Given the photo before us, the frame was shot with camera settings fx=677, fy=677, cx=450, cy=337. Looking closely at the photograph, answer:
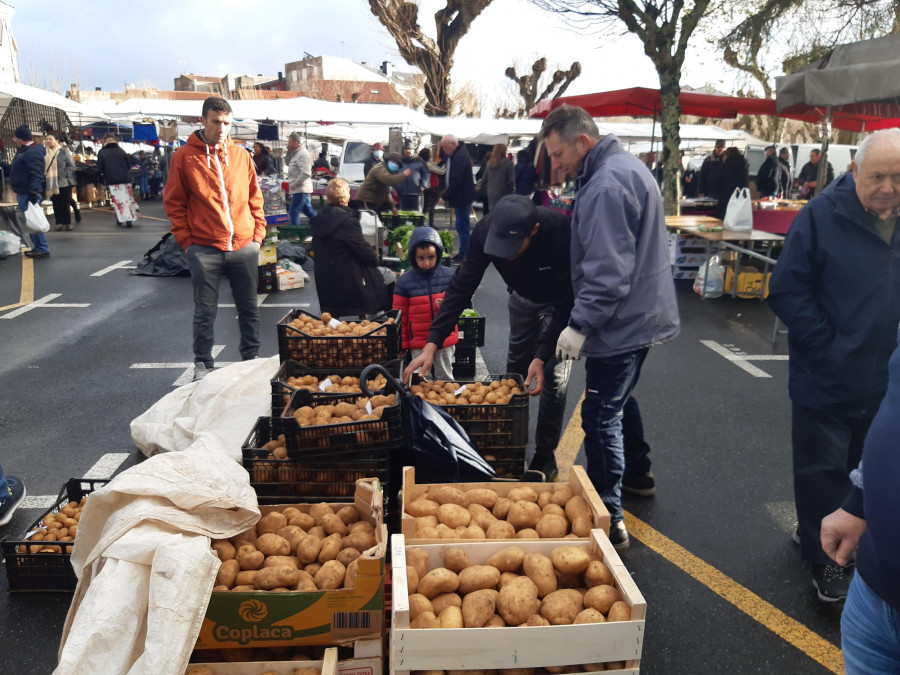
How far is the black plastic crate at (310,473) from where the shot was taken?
322 centimetres

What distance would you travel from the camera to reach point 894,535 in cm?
154

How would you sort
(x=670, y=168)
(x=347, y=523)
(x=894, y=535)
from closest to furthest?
(x=894, y=535) < (x=347, y=523) < (x=670, y=168)

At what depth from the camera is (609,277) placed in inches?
122

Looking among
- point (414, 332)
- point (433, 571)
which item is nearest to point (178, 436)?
point (414, 332)

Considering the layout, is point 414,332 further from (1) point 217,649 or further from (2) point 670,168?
(2) point 670,168

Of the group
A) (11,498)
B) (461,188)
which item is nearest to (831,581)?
(11,498)

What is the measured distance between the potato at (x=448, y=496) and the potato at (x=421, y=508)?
0.10 meters

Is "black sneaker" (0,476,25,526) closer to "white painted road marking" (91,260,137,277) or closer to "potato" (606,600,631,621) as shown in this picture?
"potato" (606,600,631,621)

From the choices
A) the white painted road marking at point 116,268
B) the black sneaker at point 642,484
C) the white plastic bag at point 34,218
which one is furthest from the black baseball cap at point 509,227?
the white plastic bag at point 34,218

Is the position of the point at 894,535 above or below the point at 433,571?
above

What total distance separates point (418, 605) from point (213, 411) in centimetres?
273

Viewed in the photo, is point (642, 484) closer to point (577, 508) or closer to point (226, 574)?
point (577, 508)

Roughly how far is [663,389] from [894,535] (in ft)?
15.9

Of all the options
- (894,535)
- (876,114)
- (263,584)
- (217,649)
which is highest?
(876,114)
